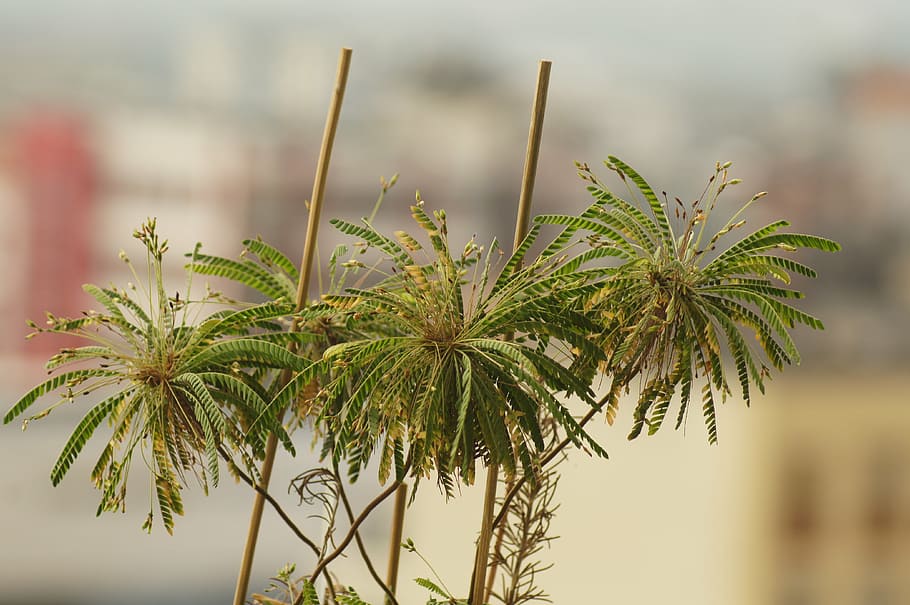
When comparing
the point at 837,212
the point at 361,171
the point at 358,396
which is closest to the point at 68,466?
the point at 358,396

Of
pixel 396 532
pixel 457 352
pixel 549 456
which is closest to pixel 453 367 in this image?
pixel 457 352

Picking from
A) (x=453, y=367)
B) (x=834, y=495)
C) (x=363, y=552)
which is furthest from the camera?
(x=834, y=495)

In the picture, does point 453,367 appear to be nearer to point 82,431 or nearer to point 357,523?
point 357,523

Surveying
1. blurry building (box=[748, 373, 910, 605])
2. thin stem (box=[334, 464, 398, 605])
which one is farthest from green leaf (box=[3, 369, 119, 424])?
blurry building (box=[748, 373, 910, 605])

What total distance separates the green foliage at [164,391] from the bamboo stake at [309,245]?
0.06 m

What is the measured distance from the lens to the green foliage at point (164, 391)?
0.87m

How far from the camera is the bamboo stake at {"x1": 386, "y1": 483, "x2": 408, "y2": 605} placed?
0.98 metres

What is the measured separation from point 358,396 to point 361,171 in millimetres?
5208

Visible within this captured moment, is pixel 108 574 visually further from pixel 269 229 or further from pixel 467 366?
pixel 467 366

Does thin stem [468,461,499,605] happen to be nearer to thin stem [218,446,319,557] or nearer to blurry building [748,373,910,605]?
thin stem [218,446,319,557]

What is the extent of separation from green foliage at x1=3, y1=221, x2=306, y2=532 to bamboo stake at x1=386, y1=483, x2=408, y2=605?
16 centimetres

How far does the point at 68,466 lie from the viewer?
0.89 m

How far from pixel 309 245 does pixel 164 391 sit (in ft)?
0.66

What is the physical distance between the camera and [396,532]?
998 mm
